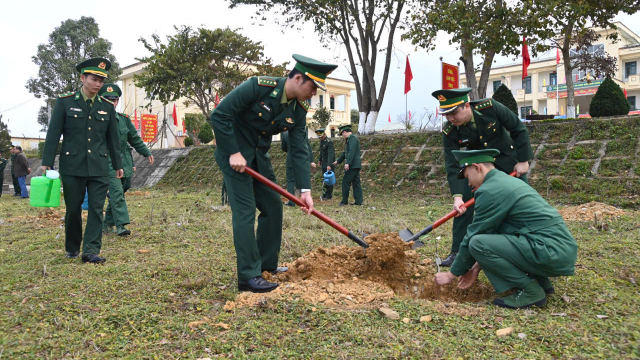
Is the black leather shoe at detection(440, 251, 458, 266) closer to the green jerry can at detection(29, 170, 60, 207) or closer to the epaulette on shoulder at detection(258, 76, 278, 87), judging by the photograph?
the epaulette on shoulder at detection(258, 76, 278, 87)

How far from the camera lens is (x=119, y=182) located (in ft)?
20.5

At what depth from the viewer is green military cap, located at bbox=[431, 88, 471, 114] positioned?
12.7 ft

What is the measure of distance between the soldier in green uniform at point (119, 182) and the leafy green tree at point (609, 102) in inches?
452

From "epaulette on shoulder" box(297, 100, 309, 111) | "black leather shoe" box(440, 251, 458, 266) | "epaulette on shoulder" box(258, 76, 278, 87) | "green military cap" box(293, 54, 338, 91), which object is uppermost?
"green military cap" box(293, 54, 338, 91)

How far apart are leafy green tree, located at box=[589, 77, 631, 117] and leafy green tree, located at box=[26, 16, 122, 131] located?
102 ft

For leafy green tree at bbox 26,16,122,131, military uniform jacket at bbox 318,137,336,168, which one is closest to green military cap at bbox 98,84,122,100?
military uniform jacket at bbox 318,137,336,168

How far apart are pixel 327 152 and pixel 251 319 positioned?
29.1 ft

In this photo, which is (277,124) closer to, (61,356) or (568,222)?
(61,356)

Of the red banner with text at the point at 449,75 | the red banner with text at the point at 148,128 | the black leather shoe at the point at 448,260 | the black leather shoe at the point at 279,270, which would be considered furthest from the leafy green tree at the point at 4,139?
the black leather shoe at the point at 448,260

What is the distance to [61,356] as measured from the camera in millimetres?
2291

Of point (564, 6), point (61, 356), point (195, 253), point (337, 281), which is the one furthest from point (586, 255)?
point (564, 6)

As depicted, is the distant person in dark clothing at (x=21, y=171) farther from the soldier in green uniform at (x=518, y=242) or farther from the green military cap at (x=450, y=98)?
the soldier in green uniform at (x=518, y=242)

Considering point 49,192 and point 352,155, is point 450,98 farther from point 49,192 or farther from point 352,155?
point 352,155

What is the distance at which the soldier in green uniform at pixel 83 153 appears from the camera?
4.42 metres
